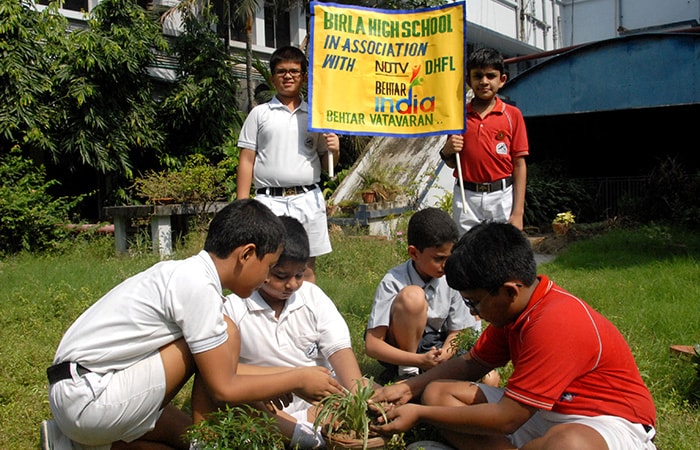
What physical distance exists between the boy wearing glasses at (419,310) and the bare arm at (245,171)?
4.74 ft

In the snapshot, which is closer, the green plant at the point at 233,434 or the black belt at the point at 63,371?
the green plant at the point at 233,434

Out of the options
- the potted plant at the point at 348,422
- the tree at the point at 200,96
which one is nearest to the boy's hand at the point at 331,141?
the potted plant at the point at 348,422

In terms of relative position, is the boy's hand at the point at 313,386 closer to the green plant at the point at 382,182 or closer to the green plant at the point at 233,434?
the green plant at the point at 233,434

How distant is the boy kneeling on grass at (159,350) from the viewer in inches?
98.8

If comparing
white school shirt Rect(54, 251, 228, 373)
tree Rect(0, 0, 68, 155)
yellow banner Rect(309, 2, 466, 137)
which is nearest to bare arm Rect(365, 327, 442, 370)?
white school shirt Rect(54, 251, 228, 373)

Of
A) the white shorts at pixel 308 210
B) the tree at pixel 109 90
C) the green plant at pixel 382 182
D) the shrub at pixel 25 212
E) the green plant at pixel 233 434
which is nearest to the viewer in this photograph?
the green plant at pixel 233 434

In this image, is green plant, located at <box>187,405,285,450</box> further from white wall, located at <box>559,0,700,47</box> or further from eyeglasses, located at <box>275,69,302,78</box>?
white wall, located at <box>559,0,700,47</box>

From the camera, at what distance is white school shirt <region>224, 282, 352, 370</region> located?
3219 mm

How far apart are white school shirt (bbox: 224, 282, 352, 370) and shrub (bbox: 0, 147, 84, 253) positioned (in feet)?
22.9

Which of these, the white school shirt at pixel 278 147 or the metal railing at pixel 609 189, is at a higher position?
the white school shirt at pixel 278 147

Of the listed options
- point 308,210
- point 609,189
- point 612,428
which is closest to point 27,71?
point 308,210

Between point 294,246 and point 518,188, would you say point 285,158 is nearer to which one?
point 294,246

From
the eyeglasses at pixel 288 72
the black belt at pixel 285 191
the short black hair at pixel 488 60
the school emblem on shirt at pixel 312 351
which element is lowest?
Result: the school emblem on shirt at pixel 312 351

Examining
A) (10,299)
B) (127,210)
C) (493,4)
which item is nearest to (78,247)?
(127,210)
